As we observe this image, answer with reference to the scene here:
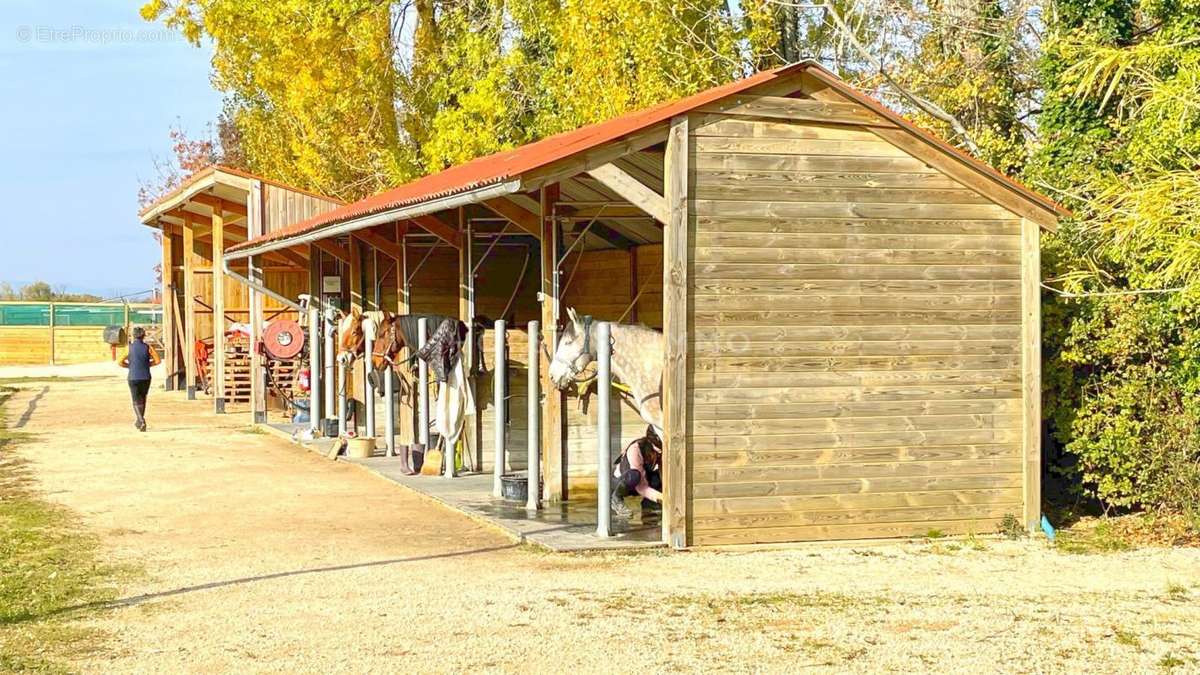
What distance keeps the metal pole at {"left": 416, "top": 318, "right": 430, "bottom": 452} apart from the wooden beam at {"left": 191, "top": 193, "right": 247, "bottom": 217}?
37.7 ft

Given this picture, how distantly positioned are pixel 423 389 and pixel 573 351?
11.0ft

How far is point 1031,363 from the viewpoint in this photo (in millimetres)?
11383

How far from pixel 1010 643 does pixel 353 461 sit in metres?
10.1

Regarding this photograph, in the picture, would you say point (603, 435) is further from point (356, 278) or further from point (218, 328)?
point (218, 328)

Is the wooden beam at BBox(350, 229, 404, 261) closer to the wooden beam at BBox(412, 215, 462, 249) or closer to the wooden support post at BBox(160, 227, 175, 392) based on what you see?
the wooden beam at BBox(412, 215, 462, 249)

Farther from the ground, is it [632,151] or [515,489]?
[632,151]

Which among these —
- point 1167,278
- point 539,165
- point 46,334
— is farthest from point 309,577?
point 46,334

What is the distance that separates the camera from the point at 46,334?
46.3 meters

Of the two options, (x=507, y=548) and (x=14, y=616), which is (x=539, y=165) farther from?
(x=14, y=616)

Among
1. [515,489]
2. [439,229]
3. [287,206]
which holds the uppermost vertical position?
[287,206]

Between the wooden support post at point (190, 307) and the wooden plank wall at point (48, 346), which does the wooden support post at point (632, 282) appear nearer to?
the wooden support post at point (190, 307)

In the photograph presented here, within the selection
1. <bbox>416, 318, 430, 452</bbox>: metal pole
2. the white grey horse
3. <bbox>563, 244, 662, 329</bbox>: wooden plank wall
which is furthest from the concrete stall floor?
<bbox>563, 244, 662, 329</bbox>: wooden plank wall

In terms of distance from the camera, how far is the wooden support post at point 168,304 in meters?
31.5

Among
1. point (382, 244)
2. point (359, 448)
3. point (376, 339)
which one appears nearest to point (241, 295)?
point (382, 244)
